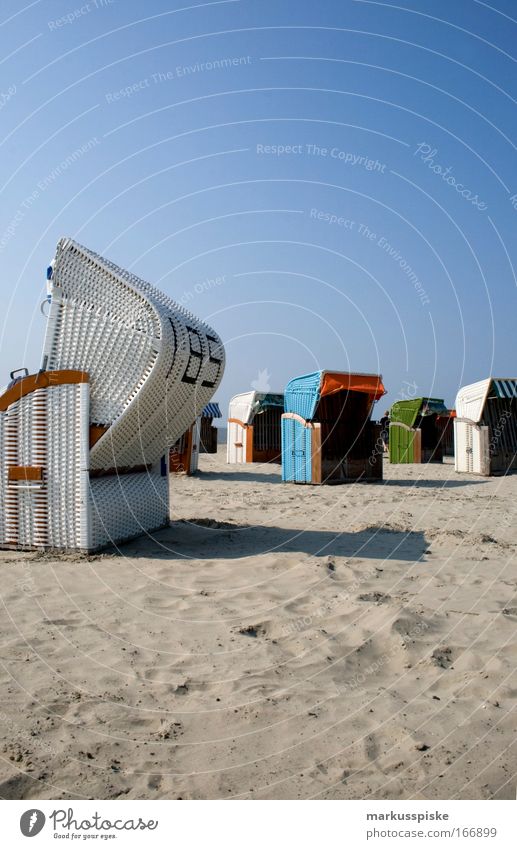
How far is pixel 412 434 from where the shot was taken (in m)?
24.0

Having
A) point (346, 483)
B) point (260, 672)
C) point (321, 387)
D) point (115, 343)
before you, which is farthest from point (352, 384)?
point (260, 672)

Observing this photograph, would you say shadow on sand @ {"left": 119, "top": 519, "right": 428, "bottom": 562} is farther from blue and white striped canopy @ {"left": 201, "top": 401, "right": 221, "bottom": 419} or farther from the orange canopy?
blue and white striped canopy @ {"left": 201, "top": 401, "right": 221, "bottom": 419}

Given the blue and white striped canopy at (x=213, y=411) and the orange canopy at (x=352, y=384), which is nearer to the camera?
the orange canopy at (x=352, y=384)

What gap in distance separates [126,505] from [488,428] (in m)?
14.3

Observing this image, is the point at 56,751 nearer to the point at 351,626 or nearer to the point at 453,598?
the point at 351,626

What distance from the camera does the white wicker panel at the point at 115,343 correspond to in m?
6.18

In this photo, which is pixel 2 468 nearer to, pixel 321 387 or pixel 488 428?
pixel 321 387

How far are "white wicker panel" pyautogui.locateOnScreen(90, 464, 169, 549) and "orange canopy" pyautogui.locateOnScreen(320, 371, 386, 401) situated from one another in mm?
7795

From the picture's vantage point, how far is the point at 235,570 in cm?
603

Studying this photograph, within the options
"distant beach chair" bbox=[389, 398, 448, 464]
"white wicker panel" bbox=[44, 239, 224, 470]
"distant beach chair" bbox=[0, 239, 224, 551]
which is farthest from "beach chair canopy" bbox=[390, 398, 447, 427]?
"white wicker panel" bbox=[44, 239, 224, 470]

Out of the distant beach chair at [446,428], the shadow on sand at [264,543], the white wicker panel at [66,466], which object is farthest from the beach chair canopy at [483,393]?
the white wicker panel at [66,466]

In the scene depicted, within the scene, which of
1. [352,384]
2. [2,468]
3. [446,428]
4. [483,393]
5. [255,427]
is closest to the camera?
[2,468]

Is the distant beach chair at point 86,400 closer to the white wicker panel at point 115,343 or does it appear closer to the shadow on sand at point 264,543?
the white wicker panel at point 115,343

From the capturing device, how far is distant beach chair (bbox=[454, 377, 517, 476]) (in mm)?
18391
